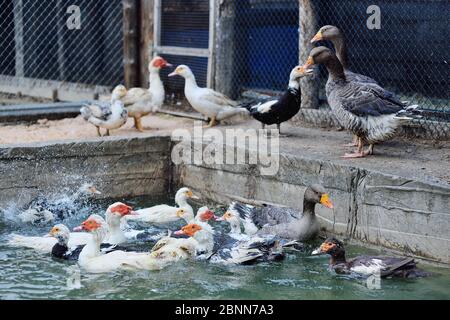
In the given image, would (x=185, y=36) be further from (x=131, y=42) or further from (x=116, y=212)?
(x=116, y=212)

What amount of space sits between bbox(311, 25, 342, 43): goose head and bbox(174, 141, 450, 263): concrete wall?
1915 millimetres

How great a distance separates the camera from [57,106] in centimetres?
1236

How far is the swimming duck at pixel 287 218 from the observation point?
8.52 meters

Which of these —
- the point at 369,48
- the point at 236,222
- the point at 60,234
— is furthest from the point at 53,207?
the point at 369,48

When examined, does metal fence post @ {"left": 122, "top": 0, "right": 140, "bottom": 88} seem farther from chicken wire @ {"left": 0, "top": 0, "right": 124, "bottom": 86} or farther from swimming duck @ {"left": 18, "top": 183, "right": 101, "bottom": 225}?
swimming duck @ {"left": 18, "top": 183, "right": 101, "bottom": 225}

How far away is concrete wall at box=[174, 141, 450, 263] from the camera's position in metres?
7.93

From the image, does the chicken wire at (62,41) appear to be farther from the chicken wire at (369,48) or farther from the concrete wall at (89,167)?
the concrete wall at (89,167)

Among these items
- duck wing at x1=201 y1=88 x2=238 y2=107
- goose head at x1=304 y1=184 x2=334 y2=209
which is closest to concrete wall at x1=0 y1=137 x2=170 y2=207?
duck wing at x1=201 y1=88 x2=238 y2=107


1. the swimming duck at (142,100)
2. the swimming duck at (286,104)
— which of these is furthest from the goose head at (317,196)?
the swimming duck at (142,100)

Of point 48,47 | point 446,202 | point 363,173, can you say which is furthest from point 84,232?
point 48,47

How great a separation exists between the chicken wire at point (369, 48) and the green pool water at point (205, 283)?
3.26 m

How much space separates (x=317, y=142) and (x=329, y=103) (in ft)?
2.04

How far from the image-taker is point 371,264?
296 inches
